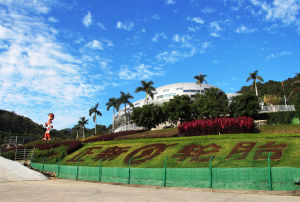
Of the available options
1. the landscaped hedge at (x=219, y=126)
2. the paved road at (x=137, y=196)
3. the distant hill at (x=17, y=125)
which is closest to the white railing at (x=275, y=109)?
the landscaped hedge at (x=219, y=126)

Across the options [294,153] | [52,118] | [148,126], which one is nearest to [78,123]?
[52,118]

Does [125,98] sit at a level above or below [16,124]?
above

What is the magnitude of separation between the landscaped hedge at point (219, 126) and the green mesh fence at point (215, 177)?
57.2 ft

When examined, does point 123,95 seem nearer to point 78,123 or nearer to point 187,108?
point 187,108

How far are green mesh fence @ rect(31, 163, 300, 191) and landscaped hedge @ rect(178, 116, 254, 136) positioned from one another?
57.2ft

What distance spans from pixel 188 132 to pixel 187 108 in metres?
16.4

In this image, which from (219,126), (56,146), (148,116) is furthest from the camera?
(148,116)

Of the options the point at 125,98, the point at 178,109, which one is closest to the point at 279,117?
the point at 178,109

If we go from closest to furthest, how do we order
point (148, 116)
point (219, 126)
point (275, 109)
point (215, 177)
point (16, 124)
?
point (215, 177)
point (219, 126)
point (148, 116)
point (275, 109)
point (16, 124)

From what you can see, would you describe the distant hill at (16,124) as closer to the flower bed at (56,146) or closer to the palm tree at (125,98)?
the palm tree at (125,98)

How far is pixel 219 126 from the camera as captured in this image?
35.0 metres

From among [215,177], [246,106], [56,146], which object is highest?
[246,106]

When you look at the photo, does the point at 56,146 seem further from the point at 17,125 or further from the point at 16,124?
the point at 17,125

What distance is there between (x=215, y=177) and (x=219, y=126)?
1960 cm
